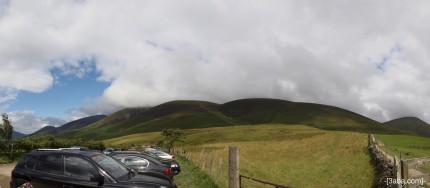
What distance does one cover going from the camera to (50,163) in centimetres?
1186

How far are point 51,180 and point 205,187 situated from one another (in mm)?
7963

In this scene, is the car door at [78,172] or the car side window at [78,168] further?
the car side window at [78,168]

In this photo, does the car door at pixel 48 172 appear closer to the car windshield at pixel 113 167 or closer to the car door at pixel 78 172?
the car door at pixel 78 172

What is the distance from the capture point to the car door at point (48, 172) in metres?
11.4

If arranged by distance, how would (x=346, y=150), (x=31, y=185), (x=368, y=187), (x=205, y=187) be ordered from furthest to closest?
(x=346, y=150)
(x=368, y=187)
(x=205, y=187)
(x=31, y=185)

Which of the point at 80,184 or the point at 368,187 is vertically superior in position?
the point at 80,184

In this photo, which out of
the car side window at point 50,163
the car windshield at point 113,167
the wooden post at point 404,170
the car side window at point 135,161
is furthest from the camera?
the car side window at point 135,161

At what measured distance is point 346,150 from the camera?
43.4 meters

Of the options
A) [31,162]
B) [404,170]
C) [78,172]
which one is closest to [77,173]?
[78,172]

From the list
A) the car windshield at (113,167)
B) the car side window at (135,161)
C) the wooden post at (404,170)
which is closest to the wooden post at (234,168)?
the car windshield at (113,167)

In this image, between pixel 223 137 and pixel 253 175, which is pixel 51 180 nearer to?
pixel 253 175

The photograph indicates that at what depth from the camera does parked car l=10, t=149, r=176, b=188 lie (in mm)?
10902

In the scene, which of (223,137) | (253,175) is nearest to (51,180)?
(253,175)

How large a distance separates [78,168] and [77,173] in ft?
0.50
